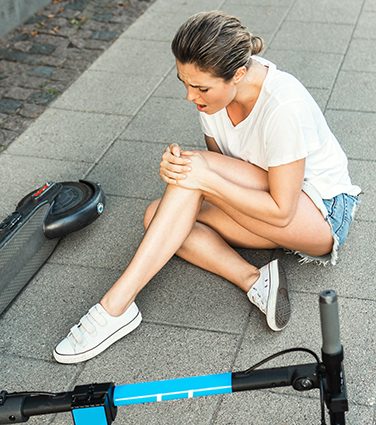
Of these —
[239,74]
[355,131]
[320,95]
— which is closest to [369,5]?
[320,95]

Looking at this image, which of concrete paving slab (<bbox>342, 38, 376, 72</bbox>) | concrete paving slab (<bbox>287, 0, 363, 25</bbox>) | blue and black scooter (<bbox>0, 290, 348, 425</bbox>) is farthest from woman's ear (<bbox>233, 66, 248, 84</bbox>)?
concrete paving slab (<bbox>287, 0, 363, 25</bbox>)

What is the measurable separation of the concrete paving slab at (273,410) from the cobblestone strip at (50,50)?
2.35 meters

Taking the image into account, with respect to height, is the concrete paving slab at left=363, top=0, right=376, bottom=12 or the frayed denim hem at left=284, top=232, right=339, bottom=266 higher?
the frayed denim hem at left=284, top=232, right=339, bottom=266

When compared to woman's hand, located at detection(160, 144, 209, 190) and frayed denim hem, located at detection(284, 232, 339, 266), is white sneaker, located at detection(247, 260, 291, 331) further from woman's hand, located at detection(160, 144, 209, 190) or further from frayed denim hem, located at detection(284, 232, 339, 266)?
woman's hand, located at detection(160, 144, 209, 190)

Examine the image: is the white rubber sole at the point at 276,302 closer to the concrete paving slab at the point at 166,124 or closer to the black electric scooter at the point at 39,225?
the black electric scooter at the point at 39,225

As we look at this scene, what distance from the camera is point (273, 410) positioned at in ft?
9.05

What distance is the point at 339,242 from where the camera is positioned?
3.32 metres

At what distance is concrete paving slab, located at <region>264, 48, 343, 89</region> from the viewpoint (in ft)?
16.6

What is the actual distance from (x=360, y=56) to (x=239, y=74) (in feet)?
8.71

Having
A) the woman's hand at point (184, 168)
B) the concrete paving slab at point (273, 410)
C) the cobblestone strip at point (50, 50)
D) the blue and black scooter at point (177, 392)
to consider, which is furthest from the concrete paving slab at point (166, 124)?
the blue and black scooter at point (177, 392)

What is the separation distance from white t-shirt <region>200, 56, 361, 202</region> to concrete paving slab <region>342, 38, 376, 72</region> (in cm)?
202

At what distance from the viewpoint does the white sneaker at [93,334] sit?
3053mm

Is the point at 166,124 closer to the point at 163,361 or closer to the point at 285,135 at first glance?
the point at 285,135

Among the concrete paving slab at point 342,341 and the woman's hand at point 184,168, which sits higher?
the woman's hand at point 184,168
